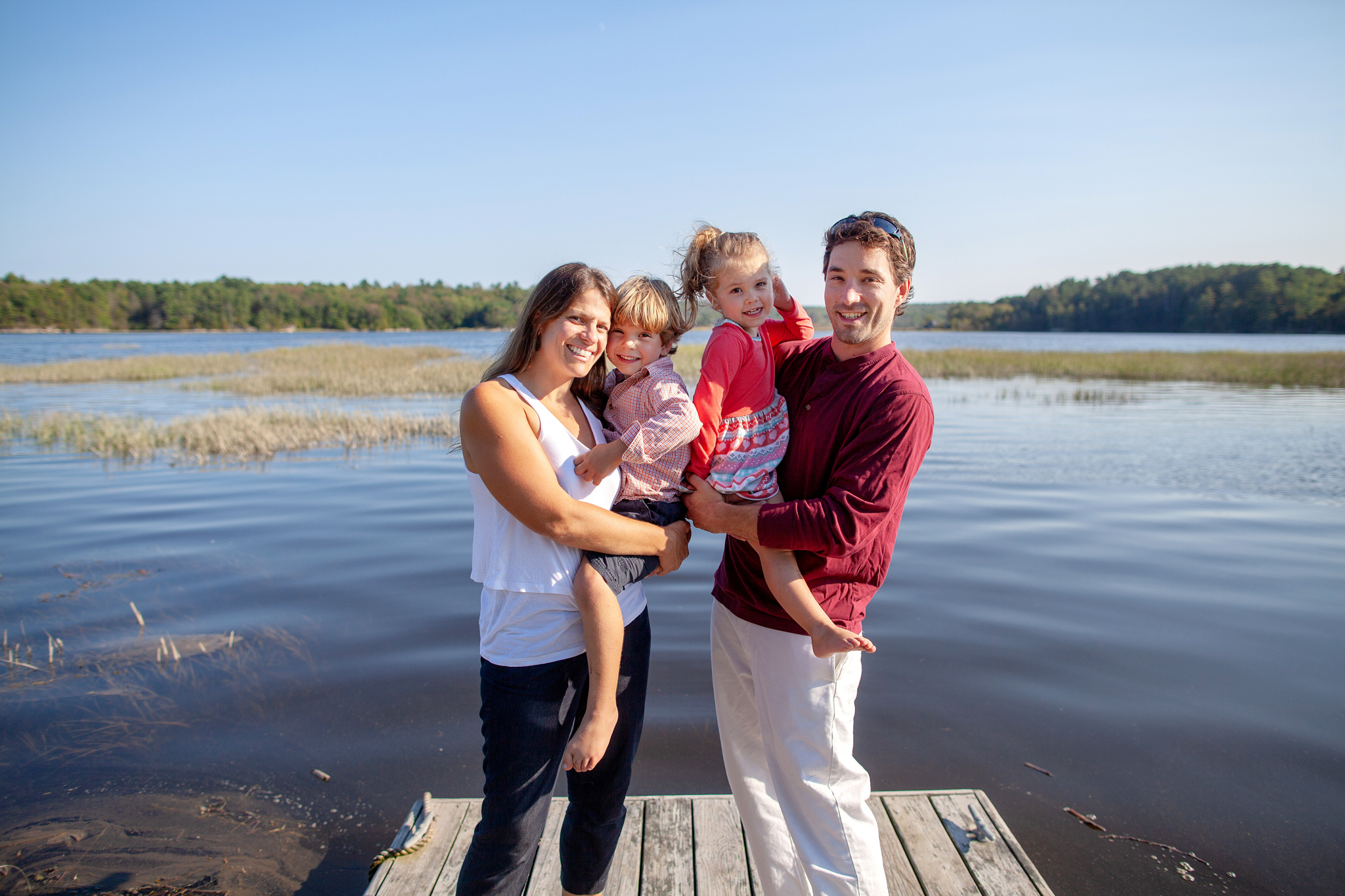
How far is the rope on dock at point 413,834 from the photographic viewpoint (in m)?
3.25

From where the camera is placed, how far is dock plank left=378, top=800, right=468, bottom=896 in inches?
119

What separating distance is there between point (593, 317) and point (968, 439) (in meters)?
15.9

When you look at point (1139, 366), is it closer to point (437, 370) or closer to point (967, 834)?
point (437, 370)

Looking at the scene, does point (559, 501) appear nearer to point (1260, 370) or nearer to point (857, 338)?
point (857, 338)

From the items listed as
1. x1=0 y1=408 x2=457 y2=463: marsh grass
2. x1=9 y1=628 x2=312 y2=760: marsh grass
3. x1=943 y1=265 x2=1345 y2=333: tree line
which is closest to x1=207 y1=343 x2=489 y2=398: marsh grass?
x1=0 y1=408 x2=457 y2=463: marsh grass

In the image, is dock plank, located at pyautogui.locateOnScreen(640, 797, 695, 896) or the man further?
dock plank, located at pyautogui.locateOnScreen(640, 797, 695, 896)

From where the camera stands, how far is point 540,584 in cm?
227

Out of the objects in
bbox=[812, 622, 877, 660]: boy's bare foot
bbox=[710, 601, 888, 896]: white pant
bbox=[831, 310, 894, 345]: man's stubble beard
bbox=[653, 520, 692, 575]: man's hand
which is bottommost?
bbox=[710, 601, 888, 896]: white pant

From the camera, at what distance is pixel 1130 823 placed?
13.9ft

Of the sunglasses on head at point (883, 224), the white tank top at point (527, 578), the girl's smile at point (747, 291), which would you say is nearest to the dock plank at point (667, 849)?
the white tank top at point (527, 578)

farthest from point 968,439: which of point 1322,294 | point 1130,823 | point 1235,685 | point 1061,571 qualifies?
point 1322,294

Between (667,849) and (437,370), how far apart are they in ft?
95.8

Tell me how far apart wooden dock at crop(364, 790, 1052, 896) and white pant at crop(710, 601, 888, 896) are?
0.45 m

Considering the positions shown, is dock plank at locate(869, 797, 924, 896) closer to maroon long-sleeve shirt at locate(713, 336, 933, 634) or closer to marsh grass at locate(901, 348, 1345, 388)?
maroon long-sleeve shirt at locate(713, 336, 933, 634)
